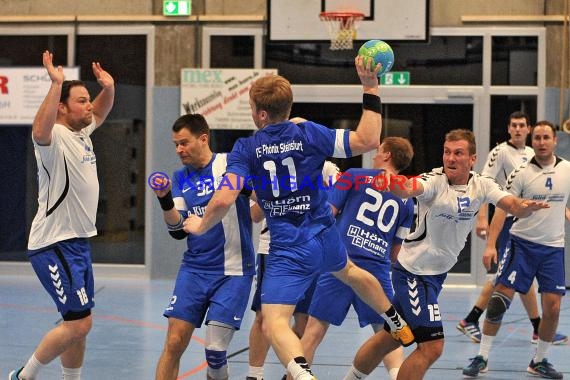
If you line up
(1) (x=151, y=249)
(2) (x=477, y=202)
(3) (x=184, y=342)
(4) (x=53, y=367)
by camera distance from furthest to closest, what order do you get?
(1) (x=151, y=249)
(4) (x=53, y=367)
(2) (x=477, y=202)
(3) (x=184, y=342)

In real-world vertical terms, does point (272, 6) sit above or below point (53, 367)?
above

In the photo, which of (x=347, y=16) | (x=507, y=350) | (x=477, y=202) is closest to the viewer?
(x=477, y=202)

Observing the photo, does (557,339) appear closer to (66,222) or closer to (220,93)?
(66,222)

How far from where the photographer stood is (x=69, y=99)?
6945 millimetres

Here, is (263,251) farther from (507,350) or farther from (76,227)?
(507,350)

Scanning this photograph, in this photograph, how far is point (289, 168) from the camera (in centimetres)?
581

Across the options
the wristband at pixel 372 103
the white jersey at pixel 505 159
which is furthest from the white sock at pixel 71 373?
the white jersey at pixel 505 159

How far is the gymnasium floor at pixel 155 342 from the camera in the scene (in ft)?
27.5

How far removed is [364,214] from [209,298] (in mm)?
1257

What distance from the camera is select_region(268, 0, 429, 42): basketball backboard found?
1387 cm

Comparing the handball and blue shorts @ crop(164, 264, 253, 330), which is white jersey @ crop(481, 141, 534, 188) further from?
the handball

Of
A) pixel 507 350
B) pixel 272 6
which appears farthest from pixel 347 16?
pixel 507 350

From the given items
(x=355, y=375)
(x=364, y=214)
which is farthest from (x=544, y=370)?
(x=364, y=214)

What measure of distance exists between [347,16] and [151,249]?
420 centimetres
